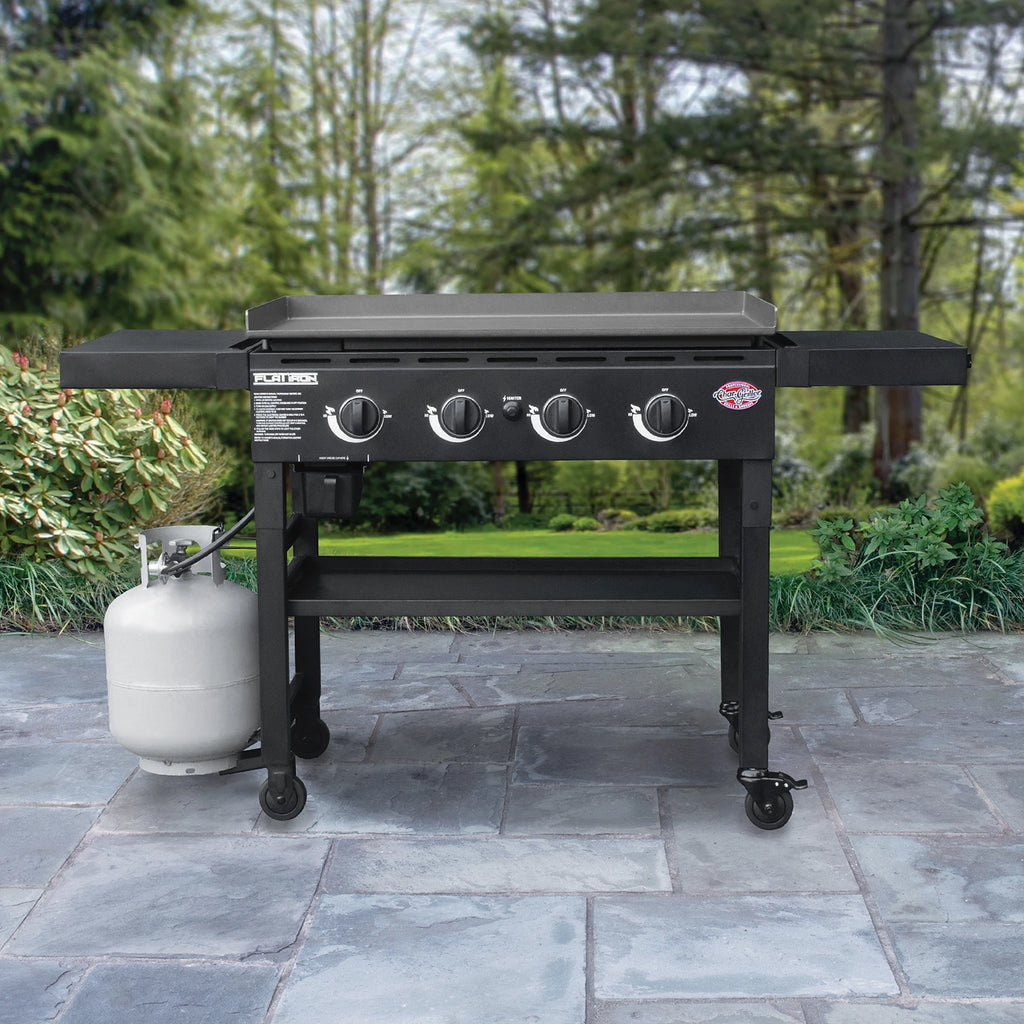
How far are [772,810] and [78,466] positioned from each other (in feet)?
10.5

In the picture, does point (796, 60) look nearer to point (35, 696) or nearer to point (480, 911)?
point (35, 696)

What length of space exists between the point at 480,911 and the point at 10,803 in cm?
122

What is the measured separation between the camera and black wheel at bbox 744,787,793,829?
2.52m

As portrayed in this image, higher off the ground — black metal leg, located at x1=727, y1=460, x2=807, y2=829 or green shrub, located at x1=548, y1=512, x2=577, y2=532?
black metal leg, located at x1=727, y1=460, x2=807, y2=829

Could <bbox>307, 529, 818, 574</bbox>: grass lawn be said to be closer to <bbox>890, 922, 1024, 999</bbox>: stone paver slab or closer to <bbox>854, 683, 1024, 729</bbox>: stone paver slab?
<bbox>854, 683, 1024, 729</bbox>: stone paver slab

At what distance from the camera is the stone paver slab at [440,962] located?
6.10 feet

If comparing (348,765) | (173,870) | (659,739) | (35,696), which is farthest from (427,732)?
(35,696)

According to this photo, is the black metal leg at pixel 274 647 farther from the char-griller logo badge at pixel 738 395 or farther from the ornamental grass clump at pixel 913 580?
the ornamental grass clump at pixel 913 580

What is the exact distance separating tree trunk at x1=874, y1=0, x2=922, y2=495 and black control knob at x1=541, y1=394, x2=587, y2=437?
7529 mm

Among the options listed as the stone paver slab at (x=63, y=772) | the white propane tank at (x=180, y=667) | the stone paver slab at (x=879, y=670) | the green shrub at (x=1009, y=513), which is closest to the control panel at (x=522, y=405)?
the white propane tank at (x=180, y=667)

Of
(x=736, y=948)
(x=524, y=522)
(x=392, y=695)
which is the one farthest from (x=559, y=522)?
(x=736, y=948)

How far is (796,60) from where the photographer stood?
877cm

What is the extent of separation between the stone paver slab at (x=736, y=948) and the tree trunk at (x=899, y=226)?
7771mm

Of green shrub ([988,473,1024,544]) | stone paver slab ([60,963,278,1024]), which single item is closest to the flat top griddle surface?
stone paver slab ([60,963,278,1024])
